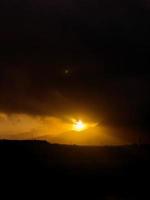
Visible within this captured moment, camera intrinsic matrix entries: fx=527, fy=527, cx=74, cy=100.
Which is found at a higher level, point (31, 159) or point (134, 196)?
point (31, 159)

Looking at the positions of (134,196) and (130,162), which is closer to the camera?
(134,196)

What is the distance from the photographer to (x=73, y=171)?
99.1 metres

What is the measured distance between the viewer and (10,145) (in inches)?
4168

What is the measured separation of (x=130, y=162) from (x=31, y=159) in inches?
876

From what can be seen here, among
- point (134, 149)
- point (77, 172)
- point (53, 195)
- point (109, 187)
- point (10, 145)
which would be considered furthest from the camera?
point (134, 149)

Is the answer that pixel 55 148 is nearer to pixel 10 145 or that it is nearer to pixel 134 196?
pixel 10 145

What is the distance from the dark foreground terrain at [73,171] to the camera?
287 ft

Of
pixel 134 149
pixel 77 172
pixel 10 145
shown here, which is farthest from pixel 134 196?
pixel 134 149

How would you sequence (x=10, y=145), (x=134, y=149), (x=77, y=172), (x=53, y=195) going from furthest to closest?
(x=134, y=149)
(x=10, y=145)
(x=77, y=172)
(x=53, y=195)

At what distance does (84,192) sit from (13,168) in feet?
48.9

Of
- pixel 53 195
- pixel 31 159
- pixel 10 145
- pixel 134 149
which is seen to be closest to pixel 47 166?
pixel 31 159

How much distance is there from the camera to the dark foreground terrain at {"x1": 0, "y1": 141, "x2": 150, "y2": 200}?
87.5m

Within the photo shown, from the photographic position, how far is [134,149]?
430 feet

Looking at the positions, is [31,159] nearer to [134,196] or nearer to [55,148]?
[55,148]
